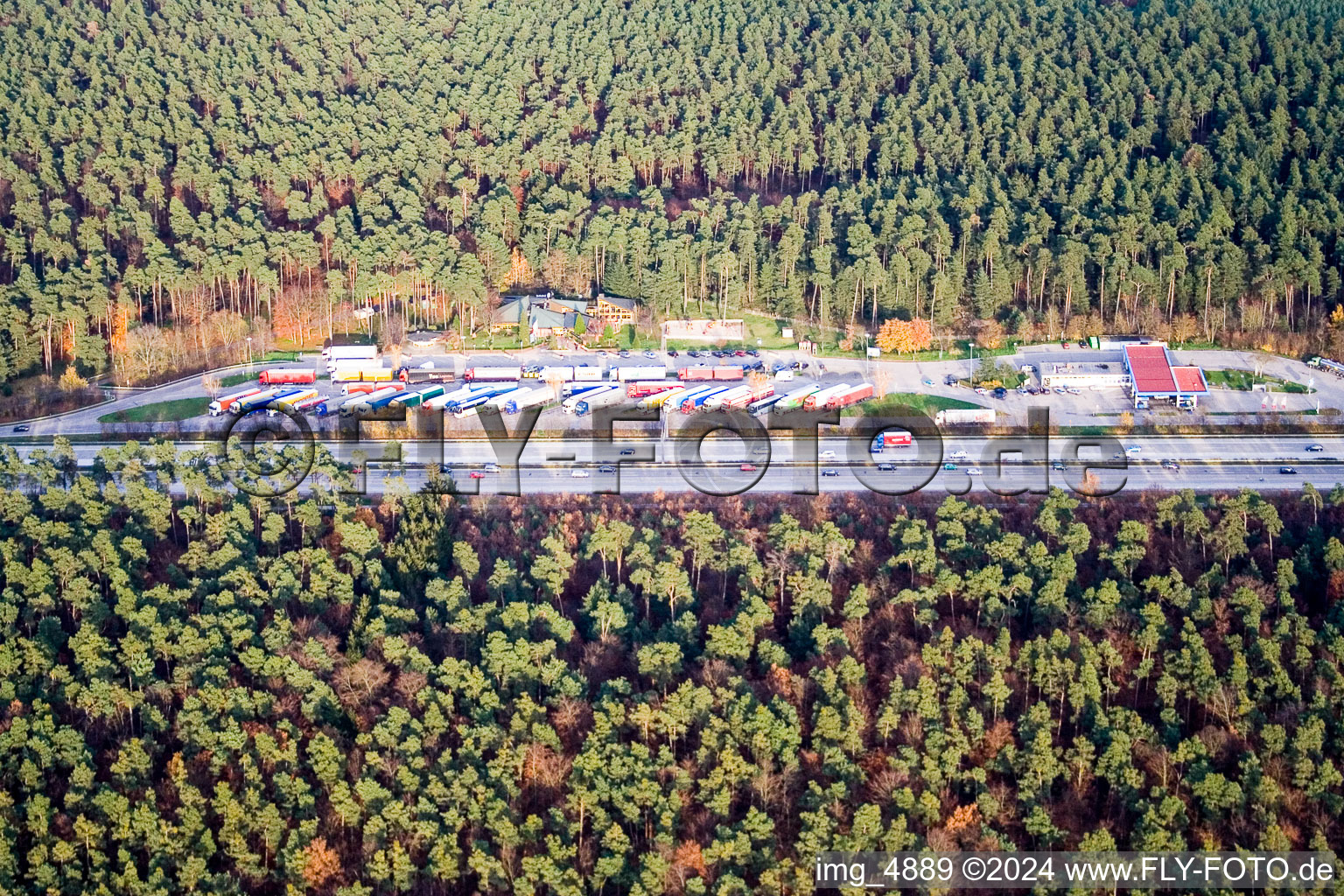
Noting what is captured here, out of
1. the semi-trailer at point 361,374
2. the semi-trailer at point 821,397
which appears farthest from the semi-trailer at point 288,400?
the semi-trailer at point 821,397

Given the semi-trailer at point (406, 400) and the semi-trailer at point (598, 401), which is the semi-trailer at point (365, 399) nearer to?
the semi-trailer at point (406, 400)

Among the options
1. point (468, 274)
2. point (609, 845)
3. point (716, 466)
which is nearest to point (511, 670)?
point (609, 845)

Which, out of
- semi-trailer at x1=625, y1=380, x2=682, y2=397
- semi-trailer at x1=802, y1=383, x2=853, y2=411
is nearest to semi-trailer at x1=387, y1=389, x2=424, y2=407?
semi-trailer at x1=625, y1=380, x2=682, y2=397

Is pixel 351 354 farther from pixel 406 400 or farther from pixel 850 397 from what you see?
pixel 850 397

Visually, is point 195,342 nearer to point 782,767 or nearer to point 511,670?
point 511,670

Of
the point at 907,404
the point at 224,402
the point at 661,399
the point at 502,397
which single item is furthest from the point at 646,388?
the point at 224,402

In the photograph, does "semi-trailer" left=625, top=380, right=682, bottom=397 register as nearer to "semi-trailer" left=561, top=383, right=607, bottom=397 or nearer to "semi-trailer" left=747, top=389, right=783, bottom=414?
"semi-trailer" left=561, top=383, right=607, bottom=397
